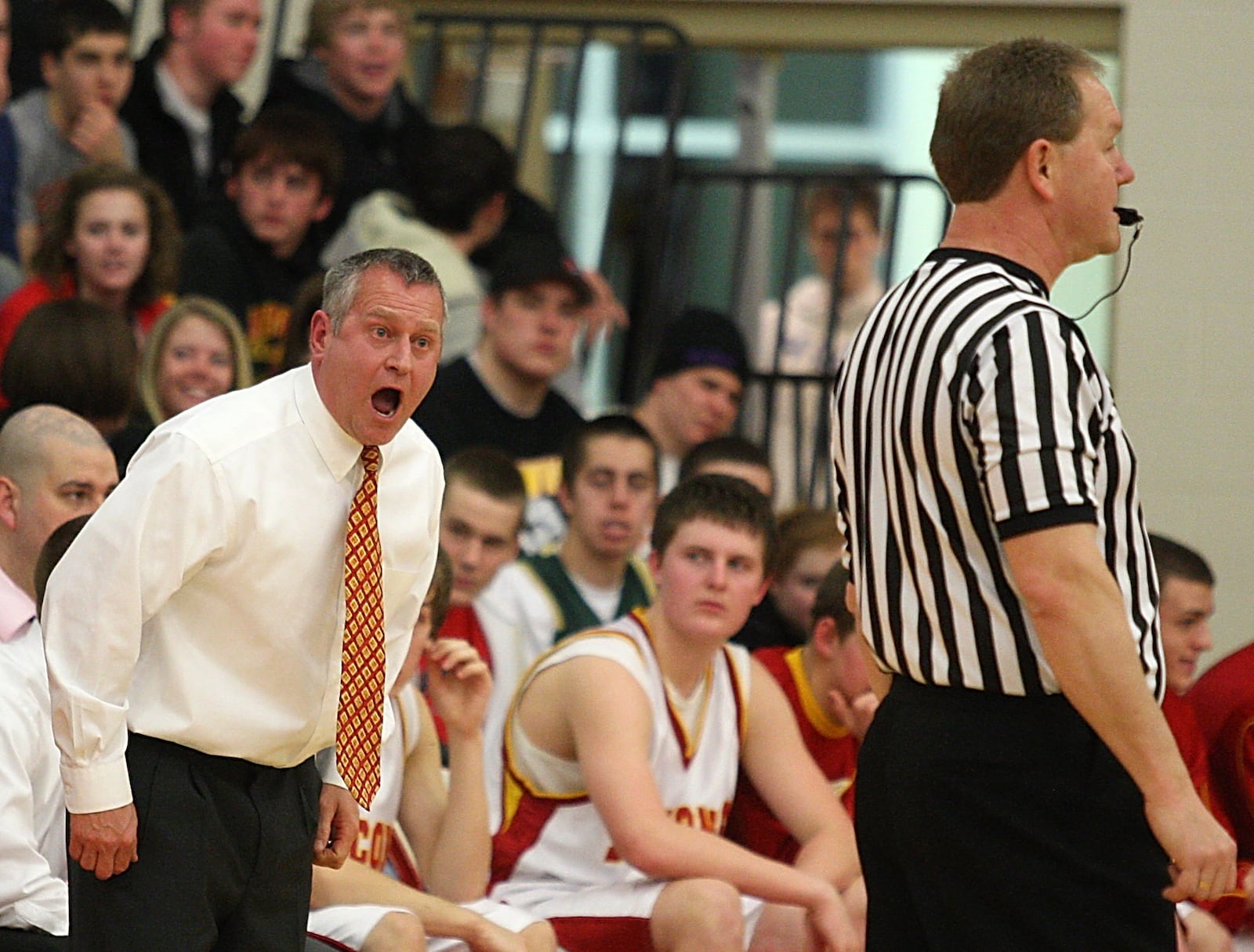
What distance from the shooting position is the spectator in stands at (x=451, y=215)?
240 inches

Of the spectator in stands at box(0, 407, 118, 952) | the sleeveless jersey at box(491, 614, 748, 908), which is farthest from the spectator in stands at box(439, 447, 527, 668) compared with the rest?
the spectator in stands at box(0, 407, 118, 952)

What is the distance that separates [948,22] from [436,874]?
4623mm

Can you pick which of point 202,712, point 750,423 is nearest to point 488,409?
point 750,423

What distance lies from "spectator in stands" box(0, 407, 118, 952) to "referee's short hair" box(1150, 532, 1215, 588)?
252cm

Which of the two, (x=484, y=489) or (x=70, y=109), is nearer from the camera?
(x=484, y=489)

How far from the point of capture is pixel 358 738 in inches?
108

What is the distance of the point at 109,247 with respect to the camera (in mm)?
5293

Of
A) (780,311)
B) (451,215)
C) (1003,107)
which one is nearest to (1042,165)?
Result: (1003,107)

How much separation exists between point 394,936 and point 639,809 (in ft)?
2.05

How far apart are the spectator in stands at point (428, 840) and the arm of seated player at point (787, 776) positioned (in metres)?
0.70

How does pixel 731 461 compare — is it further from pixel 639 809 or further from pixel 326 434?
pixel 326 434

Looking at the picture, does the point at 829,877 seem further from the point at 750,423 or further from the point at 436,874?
the point at 750,423

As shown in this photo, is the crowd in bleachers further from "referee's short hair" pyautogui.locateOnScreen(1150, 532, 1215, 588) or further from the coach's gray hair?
the coach's gray hair

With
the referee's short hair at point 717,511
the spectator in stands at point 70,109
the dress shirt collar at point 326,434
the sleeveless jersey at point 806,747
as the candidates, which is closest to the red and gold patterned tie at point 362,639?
the dress shirt collar at point 326,434
